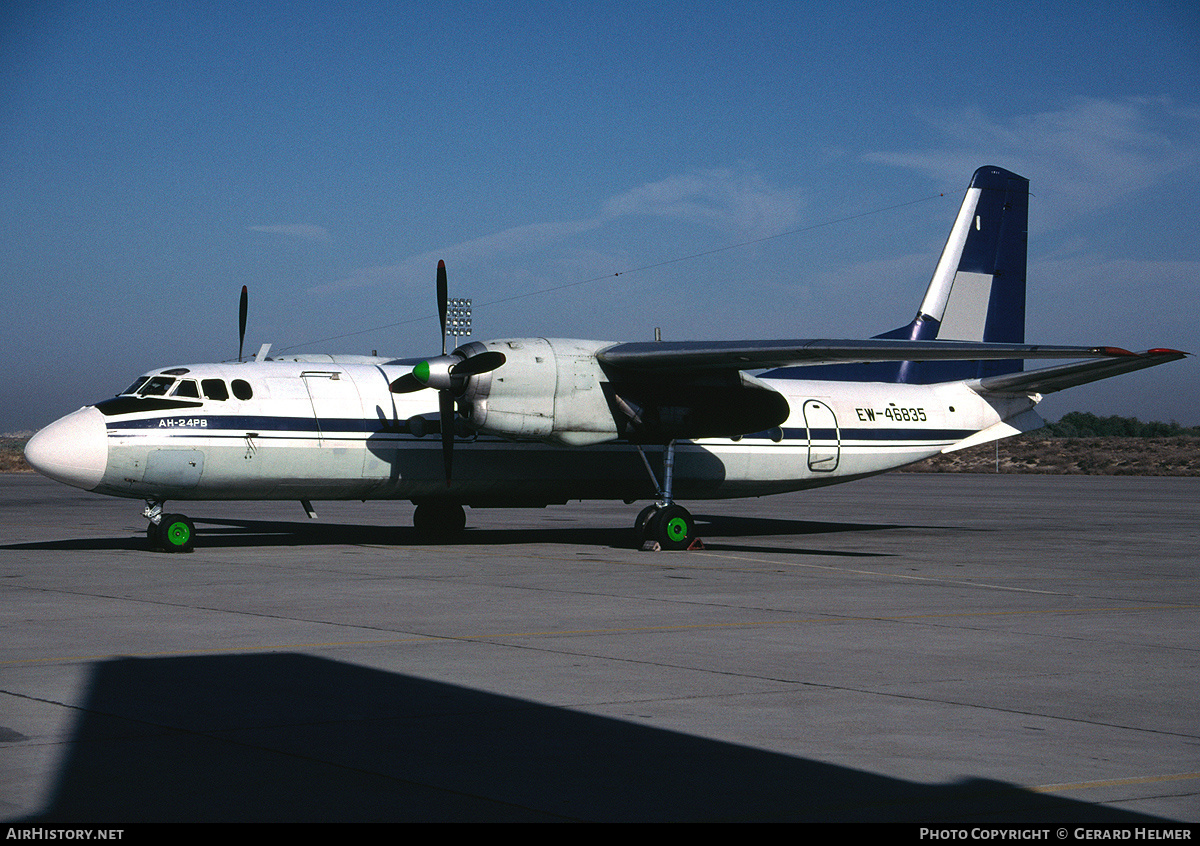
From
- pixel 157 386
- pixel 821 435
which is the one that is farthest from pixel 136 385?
pixel 821 435

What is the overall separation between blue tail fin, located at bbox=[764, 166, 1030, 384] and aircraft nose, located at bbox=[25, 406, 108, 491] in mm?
15813

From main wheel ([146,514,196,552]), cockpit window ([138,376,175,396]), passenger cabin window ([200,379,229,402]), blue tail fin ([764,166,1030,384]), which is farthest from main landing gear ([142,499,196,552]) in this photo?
blue tail fin ([764,166,1030,384])

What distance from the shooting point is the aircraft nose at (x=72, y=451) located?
19.0m

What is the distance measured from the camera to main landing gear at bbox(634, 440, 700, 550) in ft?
72.2

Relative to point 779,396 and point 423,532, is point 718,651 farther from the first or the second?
point 423,532

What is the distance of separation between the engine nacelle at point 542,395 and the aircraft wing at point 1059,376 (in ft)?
29.3

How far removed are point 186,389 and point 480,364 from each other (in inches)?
193

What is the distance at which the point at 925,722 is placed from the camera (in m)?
7.79

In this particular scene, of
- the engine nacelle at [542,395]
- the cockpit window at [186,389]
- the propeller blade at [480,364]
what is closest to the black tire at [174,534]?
the cockpit window at [186,389]

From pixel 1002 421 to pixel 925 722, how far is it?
21.2 m

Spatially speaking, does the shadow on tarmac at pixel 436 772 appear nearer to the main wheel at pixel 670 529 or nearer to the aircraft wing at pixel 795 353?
the aircraft wing at pixel 795 353

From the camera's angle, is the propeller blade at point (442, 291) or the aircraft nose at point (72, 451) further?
the propeller blade at point (442, 291)

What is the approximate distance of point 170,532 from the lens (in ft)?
66.0

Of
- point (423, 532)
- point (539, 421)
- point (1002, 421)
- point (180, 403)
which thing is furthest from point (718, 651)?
point (1002, 421)
